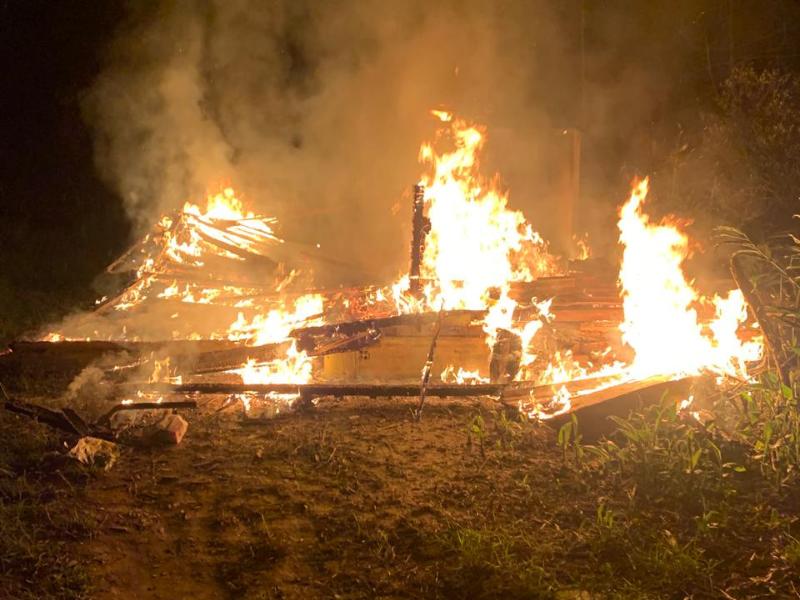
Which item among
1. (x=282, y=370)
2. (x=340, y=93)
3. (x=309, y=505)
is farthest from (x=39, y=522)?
(x=340, y=93)

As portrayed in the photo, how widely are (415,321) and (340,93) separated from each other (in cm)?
479

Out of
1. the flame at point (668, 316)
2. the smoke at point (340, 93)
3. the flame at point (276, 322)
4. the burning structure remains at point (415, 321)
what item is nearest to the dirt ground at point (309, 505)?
the burning structure remains at point (415, 321)

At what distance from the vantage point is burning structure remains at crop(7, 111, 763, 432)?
5305 mm

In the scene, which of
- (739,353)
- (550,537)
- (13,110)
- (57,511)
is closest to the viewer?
(550,537)

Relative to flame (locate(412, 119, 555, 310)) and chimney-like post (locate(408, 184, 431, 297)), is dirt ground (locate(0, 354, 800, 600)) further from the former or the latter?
flame (locate(412, 119, 555, 310))

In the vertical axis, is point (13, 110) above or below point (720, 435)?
above

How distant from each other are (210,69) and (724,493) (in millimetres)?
8858

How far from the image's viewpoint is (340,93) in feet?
31.1

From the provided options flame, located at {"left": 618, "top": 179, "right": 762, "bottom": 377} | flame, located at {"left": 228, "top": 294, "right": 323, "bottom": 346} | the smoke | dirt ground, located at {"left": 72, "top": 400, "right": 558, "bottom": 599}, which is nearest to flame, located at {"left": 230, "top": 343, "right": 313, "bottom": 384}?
flame, located at {"left": 228, "top": 294, "right": 323, "bottom": 346}

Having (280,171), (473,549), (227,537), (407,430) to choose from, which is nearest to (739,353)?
(407,430)

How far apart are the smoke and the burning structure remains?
3.85 feet

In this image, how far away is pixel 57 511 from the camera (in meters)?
3.50

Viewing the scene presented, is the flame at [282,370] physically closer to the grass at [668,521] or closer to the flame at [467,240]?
the flame at [467,240]

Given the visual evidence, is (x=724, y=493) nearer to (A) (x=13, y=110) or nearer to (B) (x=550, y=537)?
(B) (x=550, y=537)
